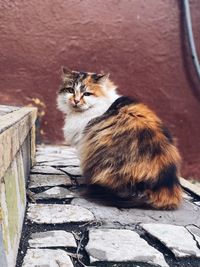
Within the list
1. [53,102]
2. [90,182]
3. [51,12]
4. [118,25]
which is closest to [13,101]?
[53,102]

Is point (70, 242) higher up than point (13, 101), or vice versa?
point (13, 101)

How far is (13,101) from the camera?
496 cm

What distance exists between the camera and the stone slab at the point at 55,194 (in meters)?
2.81

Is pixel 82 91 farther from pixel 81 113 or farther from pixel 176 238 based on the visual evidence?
pixel 176 238

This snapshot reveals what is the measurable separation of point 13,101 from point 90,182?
8.44ft

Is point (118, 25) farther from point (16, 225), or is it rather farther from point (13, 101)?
point (16, 225)

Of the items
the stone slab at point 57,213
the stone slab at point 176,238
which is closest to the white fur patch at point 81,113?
the stone slab at point 57,213

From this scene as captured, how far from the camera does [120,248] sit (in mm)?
2037

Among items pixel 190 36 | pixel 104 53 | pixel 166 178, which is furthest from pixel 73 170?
pixel 190 36

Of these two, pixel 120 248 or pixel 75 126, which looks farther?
pixel 75 126

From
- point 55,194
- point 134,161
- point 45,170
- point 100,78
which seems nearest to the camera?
point 134,161

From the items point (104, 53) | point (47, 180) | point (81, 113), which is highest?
point (104, 53)

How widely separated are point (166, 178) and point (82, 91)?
3.02 ft

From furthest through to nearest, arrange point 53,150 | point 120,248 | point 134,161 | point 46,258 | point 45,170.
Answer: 1. point 53,150
2. point 45,170
3. point 134,161
4. point 120,248
5. point 46,258
